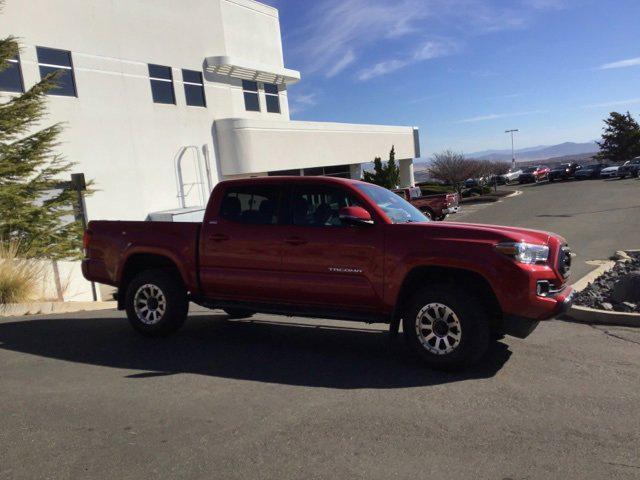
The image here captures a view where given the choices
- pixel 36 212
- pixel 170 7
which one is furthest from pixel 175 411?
pixel 170 7

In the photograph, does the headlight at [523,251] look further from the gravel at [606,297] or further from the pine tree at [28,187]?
the pine tree at [28,187]

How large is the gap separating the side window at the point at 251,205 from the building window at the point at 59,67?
1310cm

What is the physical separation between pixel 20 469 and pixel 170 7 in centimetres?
2073

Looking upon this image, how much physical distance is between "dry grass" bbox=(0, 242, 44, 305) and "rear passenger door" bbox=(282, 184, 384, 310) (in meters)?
5.39

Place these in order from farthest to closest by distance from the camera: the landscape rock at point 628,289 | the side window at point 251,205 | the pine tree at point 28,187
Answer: the pine tree at point 28,187 < the landscape rock at point 628,289 < the side window at point 251,205

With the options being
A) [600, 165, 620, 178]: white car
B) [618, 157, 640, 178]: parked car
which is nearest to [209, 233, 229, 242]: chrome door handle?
[618, 157, 640, 178]: parked car

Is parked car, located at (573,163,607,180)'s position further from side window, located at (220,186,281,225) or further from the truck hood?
side window, located at (220,186,281,225)

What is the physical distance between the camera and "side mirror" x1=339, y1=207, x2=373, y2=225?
5.30 metres

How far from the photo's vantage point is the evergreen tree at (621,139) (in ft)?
219

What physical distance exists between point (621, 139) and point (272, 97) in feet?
185

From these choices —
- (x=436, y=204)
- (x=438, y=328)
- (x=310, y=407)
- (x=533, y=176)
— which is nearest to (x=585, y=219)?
(x=436, y=204)

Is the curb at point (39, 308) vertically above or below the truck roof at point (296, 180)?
below

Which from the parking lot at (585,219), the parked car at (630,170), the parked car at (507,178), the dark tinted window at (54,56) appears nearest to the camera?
the parking lot at (585,219)

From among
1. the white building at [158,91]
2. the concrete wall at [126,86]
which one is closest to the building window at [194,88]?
the white building at [158,91]
